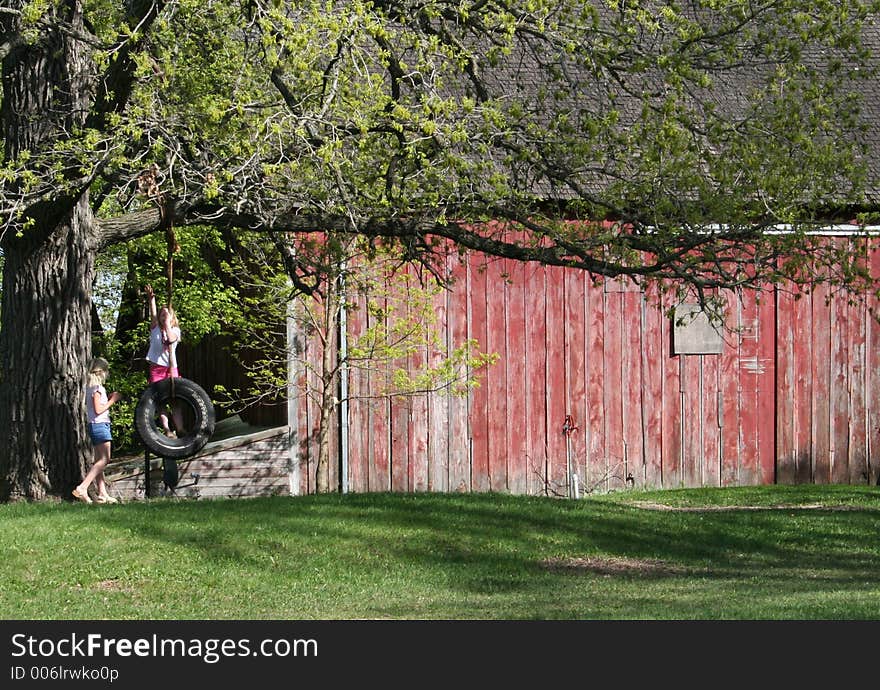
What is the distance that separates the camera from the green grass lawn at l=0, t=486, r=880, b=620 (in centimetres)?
998

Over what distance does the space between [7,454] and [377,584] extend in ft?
17.1

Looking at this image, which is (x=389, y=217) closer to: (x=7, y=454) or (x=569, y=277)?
(x=7, y=454)

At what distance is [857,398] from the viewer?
20.5m

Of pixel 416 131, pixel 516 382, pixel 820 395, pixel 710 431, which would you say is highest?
pixel 416 131

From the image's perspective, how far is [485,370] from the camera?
19359 millimetres

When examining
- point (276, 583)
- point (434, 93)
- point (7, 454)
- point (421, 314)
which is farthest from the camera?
point (421, 314)

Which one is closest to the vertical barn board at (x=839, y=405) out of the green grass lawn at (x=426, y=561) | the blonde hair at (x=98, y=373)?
the green grass lawn at (x=426, y=561)

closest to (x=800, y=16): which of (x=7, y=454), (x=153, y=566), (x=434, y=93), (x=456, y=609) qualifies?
(x=434, y=93)

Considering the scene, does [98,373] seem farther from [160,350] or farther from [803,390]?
[803,390]

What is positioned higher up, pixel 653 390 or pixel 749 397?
pixel 653 390

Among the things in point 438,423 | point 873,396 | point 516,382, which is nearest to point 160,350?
point 438,423

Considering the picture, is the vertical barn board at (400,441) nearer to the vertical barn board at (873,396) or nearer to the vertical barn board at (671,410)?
the vertical barn board at (671,410)

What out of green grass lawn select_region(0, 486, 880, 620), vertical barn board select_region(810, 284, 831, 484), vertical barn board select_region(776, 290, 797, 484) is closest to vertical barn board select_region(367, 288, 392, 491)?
green grass lawn select_region(0, 486, 880, 620)

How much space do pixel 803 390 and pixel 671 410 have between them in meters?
2.07
